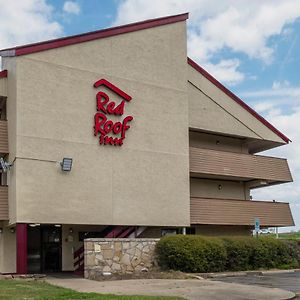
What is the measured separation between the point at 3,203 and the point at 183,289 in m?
10.9

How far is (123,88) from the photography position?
1100 inches

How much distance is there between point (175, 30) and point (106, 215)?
11.0 m

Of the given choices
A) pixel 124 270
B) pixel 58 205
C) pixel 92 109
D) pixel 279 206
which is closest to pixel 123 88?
pixel 92 109

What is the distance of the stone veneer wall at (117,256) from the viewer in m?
21.8

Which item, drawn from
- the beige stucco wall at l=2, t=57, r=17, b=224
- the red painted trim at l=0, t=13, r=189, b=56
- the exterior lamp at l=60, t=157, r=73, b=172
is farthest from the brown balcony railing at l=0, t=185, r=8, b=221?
the red painted trim at l=0, t=13, r=189, b=56

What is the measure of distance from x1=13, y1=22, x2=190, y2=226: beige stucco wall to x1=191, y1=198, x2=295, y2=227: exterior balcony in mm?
1751

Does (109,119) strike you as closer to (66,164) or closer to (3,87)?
(66,164)

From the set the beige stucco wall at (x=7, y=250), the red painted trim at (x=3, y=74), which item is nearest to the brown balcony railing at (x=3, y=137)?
the red painted trim at (x=3, y=74)

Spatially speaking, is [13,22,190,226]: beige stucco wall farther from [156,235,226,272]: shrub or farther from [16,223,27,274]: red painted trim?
[156,235,226,272]: shrub

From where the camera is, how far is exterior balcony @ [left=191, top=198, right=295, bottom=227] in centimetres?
3097

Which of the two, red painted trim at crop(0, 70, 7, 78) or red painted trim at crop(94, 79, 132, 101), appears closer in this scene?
red painted trim at crop(0, 70, 7, 78)

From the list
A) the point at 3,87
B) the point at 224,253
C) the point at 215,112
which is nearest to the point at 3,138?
the point at 3,87

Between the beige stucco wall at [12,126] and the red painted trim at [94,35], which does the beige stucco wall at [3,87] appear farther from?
the red painted trim at [94,35]

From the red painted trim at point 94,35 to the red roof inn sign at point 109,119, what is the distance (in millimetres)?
2220
